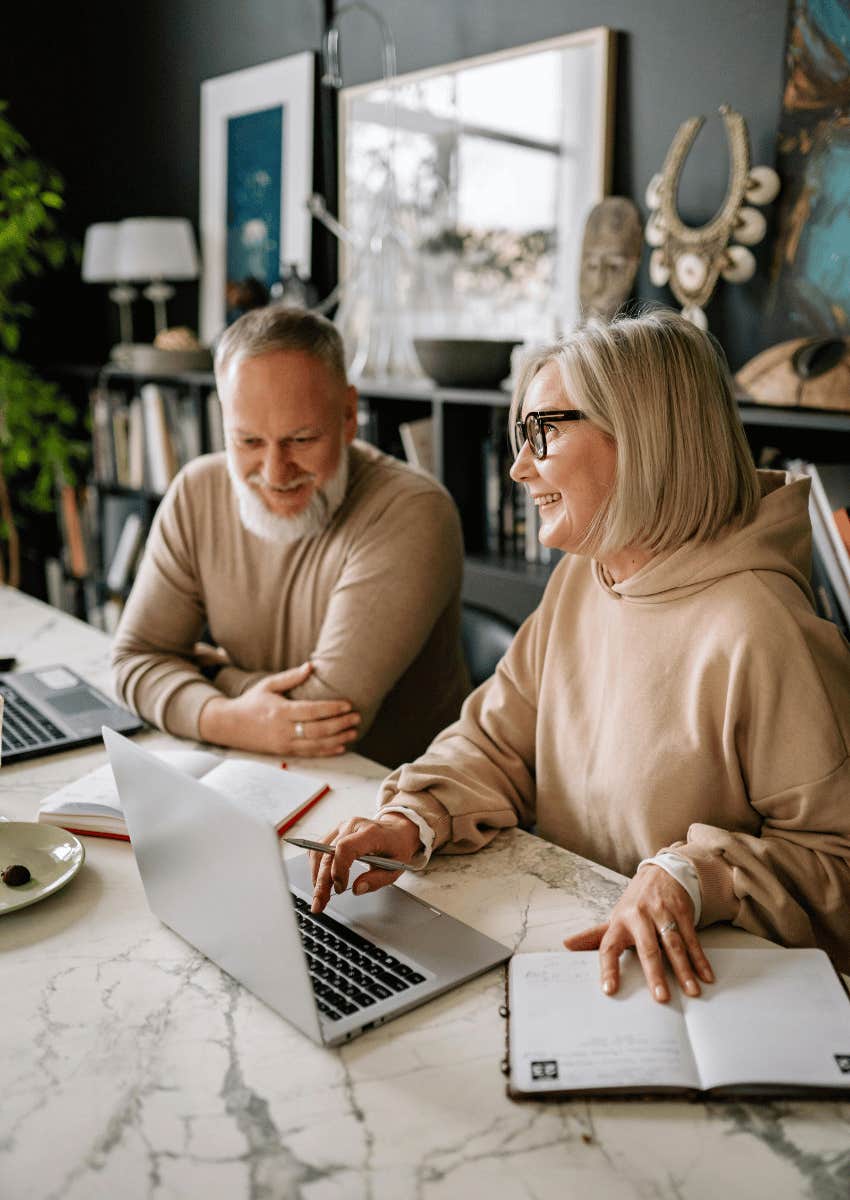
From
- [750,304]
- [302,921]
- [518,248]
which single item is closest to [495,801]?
[302,921]

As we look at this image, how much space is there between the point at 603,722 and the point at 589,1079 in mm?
573

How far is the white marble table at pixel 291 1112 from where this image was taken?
790 millimetres

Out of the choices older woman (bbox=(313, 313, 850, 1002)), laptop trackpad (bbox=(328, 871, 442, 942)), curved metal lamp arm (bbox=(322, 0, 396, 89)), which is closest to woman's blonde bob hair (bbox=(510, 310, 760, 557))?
older woman (bbox=(313, 313, 850, 1002))

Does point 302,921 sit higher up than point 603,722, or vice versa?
point 603,722

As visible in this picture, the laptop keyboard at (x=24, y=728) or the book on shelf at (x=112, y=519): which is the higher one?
the book on shelf at (x=112, y=519)

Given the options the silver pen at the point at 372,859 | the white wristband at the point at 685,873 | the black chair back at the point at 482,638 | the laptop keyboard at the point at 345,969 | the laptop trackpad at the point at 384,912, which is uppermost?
the black chair back at the point at 482,638

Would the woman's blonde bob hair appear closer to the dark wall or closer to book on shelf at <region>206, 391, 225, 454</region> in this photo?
the dark wall

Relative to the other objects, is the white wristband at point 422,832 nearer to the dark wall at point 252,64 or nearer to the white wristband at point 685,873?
the white wristband at point 685,873

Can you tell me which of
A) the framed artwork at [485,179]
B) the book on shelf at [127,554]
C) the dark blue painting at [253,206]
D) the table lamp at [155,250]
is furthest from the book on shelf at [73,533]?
the framed artwork at [485,179]

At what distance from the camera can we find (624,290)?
2459 millimetres

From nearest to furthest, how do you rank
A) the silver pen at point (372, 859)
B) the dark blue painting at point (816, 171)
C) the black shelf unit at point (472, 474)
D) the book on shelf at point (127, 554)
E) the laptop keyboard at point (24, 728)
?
the silver pen at point (372, 859), the laptop keyboard at point (24, 728), the dark blue painting at point (816, 171), the black shelf unit at point (472, 474), the book on shelf at point (127, 554)

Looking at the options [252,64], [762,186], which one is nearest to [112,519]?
[252,64]

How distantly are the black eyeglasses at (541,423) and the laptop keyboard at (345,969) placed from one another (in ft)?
2.04

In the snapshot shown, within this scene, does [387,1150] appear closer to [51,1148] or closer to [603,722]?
[51,1148]
